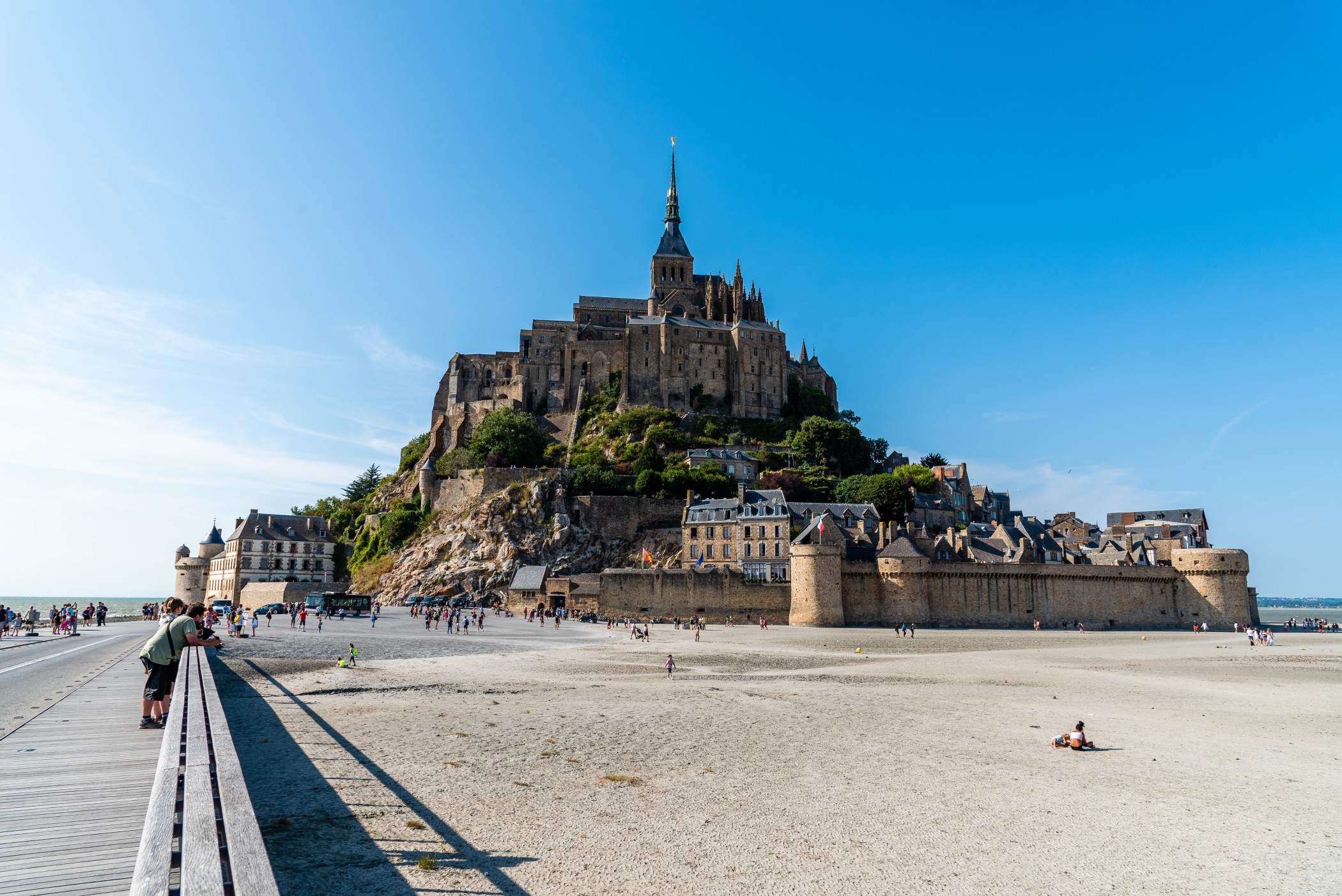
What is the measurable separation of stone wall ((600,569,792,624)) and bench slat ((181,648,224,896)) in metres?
41.8

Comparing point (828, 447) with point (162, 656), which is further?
point (828, 447)

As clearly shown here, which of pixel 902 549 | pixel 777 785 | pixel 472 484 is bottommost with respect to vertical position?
pixel 777 785

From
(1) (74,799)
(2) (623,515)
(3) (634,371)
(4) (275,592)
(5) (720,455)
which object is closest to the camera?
(1) (74,799)

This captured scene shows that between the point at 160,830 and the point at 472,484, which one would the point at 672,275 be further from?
the point at 160,830

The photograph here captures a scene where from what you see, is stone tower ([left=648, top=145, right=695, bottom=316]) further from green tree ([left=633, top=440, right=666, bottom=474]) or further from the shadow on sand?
the shadow on sand

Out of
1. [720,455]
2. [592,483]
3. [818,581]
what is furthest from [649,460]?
[818,581]

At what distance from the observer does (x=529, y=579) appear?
181 ft

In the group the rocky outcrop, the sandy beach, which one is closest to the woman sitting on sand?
the sandy beach

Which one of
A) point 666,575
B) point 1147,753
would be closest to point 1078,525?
point 666,575

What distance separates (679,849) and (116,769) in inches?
214

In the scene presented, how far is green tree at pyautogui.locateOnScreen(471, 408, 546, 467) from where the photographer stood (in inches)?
2857

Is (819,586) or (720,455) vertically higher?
(720,455)

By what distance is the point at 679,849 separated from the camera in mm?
8625

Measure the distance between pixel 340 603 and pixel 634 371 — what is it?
3938 cm
